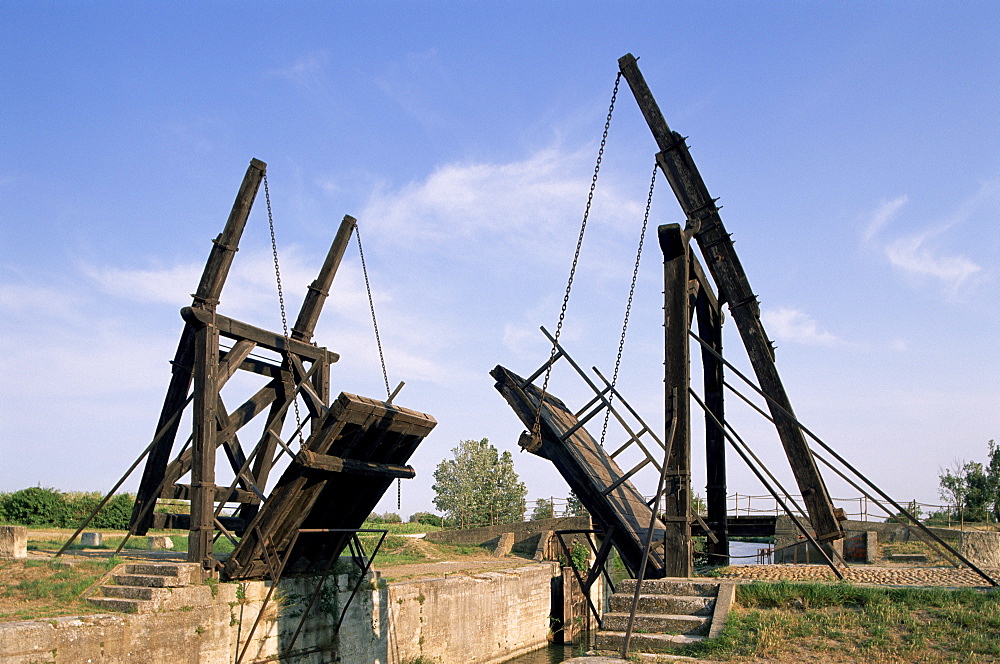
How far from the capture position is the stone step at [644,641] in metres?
6.95

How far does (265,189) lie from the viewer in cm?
1533

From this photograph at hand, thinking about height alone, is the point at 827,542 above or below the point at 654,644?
above

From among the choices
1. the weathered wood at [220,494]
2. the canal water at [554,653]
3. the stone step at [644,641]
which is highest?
the weathered wood at [220,494]

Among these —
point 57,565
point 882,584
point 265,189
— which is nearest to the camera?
point 882,584

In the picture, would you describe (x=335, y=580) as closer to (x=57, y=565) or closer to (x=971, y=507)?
(x=57, y=565)

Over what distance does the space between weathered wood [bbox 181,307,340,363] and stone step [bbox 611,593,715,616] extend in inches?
368

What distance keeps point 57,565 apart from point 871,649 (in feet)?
42.1

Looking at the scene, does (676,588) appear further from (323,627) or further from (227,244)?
(227,244)

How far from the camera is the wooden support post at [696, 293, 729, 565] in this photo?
11938 millimetres

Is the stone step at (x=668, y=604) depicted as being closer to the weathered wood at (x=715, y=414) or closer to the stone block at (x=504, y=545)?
the weathered wood at (x=715, y=414)

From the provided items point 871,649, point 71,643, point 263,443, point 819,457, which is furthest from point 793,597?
point 263,443

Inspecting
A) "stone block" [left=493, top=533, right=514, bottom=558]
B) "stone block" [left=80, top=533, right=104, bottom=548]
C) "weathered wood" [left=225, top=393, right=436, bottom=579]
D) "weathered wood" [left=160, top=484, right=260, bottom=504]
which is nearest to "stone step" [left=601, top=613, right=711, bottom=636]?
"weathered wood" [left=225, top=393, right=436, bottom=579]

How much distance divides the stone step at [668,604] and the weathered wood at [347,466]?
5934 millimetres

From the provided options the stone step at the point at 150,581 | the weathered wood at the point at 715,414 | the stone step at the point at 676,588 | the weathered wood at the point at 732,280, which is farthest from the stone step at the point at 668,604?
the stone step at the point at 150,581
